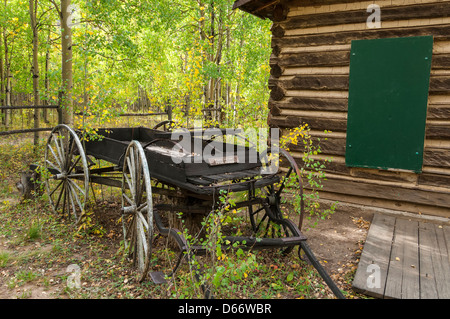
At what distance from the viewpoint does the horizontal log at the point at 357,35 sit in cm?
495

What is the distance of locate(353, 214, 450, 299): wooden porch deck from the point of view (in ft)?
11.2

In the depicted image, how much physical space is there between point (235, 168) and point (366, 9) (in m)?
3.33

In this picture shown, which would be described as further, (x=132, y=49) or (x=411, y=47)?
(x=132, y=49)

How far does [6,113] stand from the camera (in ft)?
46.4

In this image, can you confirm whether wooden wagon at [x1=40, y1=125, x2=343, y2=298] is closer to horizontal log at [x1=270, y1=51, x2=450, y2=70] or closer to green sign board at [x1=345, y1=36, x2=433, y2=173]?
green sign board at [x1=345, y1=36, x2=433, y2=173]

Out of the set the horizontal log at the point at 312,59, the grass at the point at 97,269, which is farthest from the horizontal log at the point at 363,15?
the grass at the point at 97,269

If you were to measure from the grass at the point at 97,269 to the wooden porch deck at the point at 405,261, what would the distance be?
520 millimetres

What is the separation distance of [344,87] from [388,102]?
2.34 feet

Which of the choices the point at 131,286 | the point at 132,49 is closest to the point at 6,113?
the point at 132,49

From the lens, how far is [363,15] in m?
5.46

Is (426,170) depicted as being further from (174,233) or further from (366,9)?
(174,233)

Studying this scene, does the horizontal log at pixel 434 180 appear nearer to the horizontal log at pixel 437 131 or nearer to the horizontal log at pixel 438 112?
the horizontal log at pixel 437 131

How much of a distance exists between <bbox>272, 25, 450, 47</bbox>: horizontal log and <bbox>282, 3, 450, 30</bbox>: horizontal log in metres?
0.16

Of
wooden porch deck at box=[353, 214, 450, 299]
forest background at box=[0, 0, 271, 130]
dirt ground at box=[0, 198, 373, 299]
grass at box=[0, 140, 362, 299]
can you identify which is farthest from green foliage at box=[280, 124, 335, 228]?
forest background at box=[0, 0, 271, 130]
